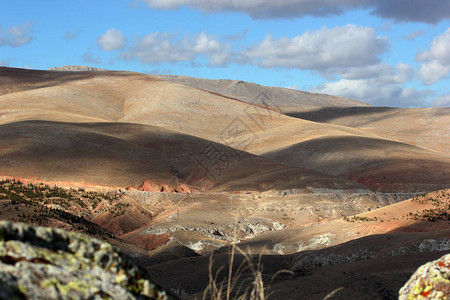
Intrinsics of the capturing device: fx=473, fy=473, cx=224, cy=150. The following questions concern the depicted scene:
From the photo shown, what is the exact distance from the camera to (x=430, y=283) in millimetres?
5652

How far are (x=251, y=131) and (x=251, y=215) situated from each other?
204 feet

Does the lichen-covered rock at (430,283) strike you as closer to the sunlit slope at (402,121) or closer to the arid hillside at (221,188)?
the arid hillside at (221,188)

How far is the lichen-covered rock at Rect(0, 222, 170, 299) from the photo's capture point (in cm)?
321

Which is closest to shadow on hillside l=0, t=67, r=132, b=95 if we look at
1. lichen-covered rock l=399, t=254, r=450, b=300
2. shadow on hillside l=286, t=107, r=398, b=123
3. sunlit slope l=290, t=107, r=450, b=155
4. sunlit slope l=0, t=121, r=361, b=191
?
sunlit slope l=0, t=121, r=361, b=191

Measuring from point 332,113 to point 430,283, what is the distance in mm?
150674

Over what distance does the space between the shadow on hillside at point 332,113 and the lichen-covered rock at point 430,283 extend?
141995 mm

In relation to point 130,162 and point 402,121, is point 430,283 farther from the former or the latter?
point 402,121

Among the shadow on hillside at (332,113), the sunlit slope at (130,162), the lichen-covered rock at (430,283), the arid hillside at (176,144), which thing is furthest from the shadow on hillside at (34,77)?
the lichen-covered rock at (430,283)

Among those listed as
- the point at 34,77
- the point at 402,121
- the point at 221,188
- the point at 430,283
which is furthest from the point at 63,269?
the point at 402,121

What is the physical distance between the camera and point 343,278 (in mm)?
11727

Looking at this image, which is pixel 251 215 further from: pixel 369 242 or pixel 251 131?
pixel 251 131

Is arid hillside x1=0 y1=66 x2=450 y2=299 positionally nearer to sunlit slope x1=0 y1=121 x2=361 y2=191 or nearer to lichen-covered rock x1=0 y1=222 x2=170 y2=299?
sunlit slope x1=0 y1=121 x2=361 y2=191

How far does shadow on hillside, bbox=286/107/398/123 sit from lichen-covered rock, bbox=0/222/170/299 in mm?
144719

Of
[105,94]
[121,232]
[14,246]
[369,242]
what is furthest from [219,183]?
[105,94]
